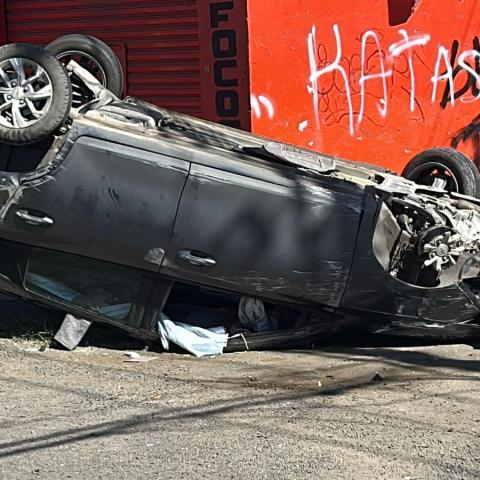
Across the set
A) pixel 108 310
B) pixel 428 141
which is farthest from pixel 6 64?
pixel 428 141

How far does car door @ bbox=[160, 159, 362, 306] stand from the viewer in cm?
587

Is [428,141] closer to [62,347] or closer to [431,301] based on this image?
[431,301]

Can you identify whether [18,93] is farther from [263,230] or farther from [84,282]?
[263,230]

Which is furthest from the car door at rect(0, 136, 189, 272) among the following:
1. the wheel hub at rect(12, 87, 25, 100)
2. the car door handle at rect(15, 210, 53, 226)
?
the wheel hub at rect(12, 87, 25, 100)

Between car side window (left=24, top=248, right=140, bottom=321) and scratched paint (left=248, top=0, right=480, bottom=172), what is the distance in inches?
151

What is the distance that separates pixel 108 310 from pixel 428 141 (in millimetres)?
5034

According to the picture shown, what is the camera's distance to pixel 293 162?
238 inches

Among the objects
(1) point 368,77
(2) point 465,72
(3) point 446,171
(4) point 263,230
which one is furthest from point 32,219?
(2) point 465,72

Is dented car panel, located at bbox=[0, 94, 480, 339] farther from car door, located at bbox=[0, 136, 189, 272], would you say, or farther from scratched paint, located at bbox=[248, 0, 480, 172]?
scratched paint, located at bbox=[248, 0, 480, 172]

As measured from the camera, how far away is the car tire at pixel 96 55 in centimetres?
707

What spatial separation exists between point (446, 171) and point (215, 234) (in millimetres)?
2628

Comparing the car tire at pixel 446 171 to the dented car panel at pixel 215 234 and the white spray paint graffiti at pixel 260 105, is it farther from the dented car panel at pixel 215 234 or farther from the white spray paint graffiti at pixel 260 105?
the white spray paint graffiti at pixel 260 105

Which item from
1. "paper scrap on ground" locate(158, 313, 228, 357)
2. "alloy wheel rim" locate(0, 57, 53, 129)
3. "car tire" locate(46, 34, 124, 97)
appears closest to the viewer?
"alloy wheel rim" locate(0, 57, 53, 129)

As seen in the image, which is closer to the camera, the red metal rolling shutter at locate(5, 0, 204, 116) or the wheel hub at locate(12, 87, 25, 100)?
the wheel hub at locate(12, 87, 25, 100)
